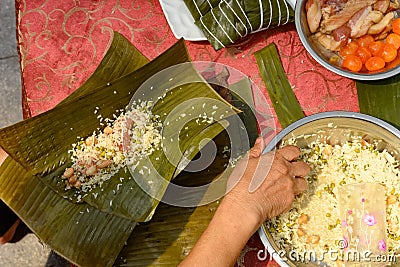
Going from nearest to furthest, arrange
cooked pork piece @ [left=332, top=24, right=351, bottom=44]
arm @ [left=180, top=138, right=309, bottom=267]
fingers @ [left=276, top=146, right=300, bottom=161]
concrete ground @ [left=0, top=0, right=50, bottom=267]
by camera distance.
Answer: arm @ [left=180, top=138, right=309, bottom=267] → fingers @ [left=276, top=146, right=300, bottom=161] → cooked pork piece @ [left=332, top=24, right=351, bottom=44] → concrete ground @ [left=0, top=0, right=50, bottom=267]

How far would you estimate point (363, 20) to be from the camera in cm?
157

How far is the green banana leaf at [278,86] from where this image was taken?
1622mm

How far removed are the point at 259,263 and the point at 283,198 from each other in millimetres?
242

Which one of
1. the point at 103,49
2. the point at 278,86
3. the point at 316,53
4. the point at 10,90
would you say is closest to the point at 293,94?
the point at 278,86

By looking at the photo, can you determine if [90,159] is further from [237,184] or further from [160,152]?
[237,184]

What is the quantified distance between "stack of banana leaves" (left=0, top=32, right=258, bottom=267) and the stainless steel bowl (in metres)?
0.28

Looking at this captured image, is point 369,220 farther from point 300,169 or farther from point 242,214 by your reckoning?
point 242,214

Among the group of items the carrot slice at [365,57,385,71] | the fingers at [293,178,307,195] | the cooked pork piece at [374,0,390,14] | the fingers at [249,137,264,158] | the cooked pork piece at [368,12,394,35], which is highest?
the cooked pork piece at [374,0,390,14]

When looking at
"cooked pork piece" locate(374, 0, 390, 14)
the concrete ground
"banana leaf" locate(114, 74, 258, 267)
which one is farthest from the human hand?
the concrete ground

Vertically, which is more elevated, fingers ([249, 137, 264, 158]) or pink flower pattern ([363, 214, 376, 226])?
fingers ([249, 137, 264, 158])

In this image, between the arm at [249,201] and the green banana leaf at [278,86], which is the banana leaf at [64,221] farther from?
the green banana leaf at [278,86]

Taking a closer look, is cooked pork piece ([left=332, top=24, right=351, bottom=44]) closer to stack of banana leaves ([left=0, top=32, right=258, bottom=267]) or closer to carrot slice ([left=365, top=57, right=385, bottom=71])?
carrot slice ([left=365, top=57, right=385, bottom=71])

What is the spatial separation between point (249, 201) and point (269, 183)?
8 cm

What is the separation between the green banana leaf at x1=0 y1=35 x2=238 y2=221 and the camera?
57.8 inches
